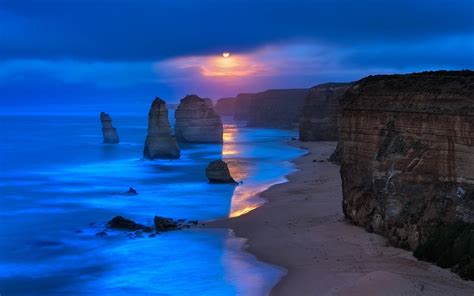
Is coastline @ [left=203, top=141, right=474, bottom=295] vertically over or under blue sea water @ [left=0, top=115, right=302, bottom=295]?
over

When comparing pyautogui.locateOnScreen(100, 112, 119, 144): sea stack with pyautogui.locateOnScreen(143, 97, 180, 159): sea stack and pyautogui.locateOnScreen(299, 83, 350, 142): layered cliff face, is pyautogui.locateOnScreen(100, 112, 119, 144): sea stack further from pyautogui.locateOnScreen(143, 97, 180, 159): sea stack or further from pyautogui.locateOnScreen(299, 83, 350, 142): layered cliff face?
pyautogui.locateOnScreen(299, 83, 350, 142): layered cliff face

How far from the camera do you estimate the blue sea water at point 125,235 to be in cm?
1930

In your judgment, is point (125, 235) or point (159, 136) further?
point (159, 136)

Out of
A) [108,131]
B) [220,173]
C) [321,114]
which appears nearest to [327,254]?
[220,173]

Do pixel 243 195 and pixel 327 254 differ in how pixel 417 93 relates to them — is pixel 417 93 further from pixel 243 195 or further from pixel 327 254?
pixel 243 195

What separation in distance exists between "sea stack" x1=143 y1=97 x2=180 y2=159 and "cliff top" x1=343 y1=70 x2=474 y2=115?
142 ft

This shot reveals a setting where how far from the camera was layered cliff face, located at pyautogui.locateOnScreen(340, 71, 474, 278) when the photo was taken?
17578 mm

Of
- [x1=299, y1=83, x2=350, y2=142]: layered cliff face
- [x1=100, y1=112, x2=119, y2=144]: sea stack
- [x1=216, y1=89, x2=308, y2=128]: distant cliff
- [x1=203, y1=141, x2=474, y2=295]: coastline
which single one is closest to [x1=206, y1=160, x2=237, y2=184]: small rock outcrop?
[x1=203, y1=141, x2=474, y2=295]: coastline

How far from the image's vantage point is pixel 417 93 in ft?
65.7

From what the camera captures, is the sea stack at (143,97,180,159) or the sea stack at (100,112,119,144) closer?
the sea stack at (143,97,180,159)

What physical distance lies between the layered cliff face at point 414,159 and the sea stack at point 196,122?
69.4 metres

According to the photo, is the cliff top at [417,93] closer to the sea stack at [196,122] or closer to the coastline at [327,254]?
the coastline at [327,254]

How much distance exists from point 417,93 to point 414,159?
2585mm

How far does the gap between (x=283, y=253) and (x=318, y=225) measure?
4115 millimetres
